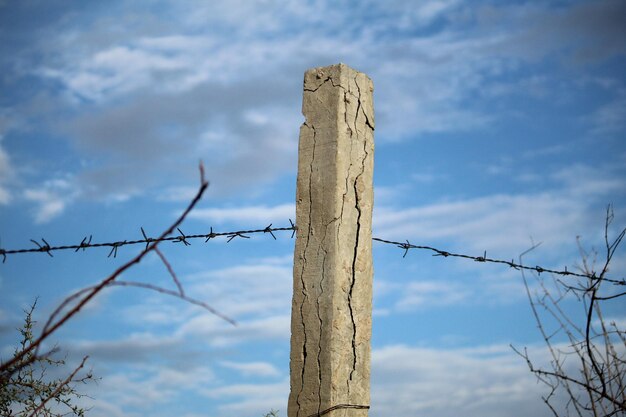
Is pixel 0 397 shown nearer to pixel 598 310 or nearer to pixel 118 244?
pixel 118 244

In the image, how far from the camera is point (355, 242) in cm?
330

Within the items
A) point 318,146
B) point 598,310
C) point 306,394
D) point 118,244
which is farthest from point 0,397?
point 598,310

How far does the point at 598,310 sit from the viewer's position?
3.90 metres

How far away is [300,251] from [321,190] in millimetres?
334

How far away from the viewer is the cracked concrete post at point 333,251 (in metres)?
3.09

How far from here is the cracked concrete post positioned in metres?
3.09

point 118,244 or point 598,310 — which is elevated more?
point 118,244

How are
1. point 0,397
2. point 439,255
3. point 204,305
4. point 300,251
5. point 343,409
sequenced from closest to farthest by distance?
point 204,305 → point 343,409 → point 300,251 → point 439,255 → point 0,397

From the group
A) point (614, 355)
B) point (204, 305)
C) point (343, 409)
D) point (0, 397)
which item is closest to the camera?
point (204, 305)

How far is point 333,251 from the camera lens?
316 centimetres

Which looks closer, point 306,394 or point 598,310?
point 306,394

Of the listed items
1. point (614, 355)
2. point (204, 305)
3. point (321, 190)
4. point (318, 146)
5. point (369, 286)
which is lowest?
point (204, 305)

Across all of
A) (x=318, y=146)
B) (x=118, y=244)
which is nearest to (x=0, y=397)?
(x=118, y=244)

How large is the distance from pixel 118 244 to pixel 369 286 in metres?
1.56
